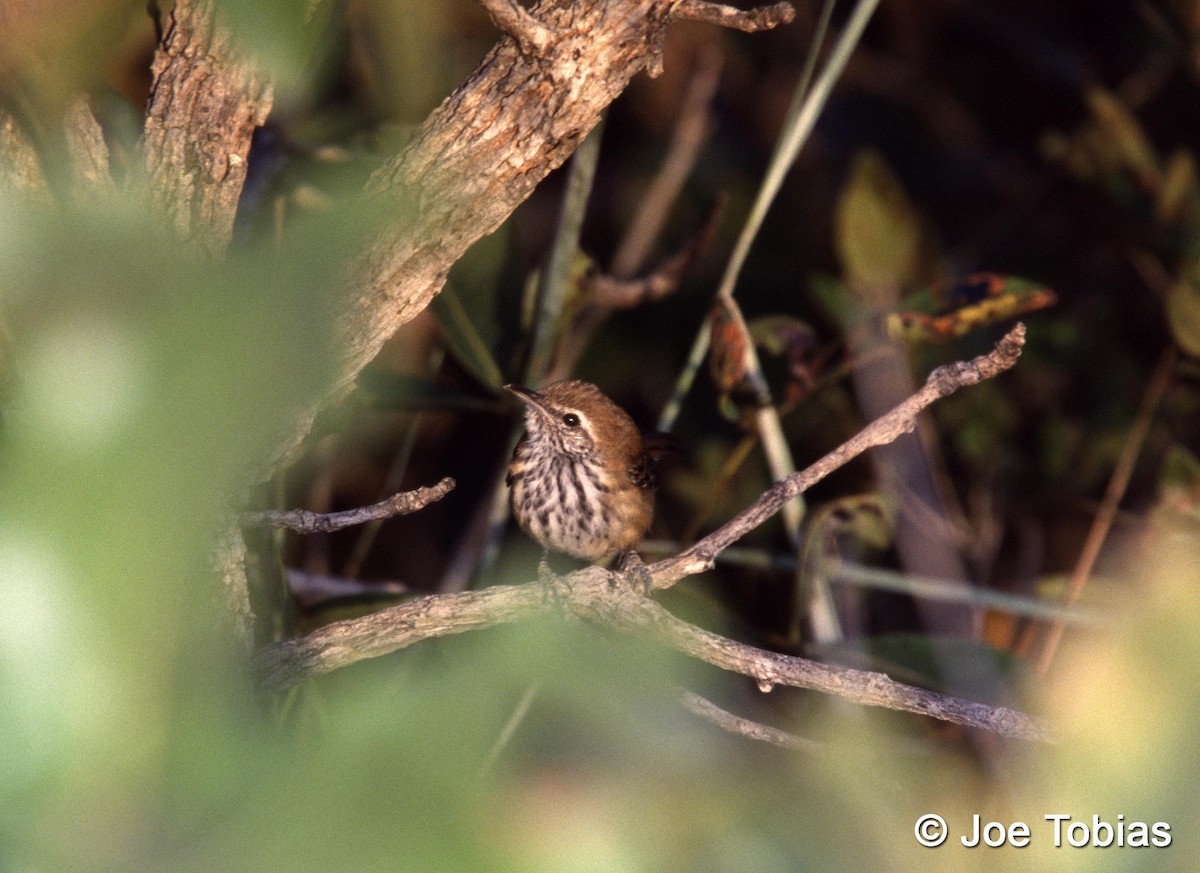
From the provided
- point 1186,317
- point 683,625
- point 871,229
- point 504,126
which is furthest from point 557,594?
point 1186,317

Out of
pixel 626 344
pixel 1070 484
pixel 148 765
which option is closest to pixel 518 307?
pixel 626 344

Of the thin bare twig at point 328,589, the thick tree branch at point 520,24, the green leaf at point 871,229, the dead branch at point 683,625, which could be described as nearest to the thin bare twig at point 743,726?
the dead branch at point 683,625

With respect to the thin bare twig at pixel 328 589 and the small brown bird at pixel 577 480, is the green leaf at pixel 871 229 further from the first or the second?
the thin bare twig at pixel 328 589

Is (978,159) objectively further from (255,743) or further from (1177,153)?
(255,743)

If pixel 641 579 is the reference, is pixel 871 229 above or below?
above

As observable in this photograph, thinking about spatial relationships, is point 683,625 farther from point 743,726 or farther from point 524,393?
point 524,393

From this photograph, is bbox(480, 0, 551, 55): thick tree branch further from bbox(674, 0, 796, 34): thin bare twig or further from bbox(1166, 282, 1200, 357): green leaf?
bbox(1166, 282, 1200, 357): green leaf
